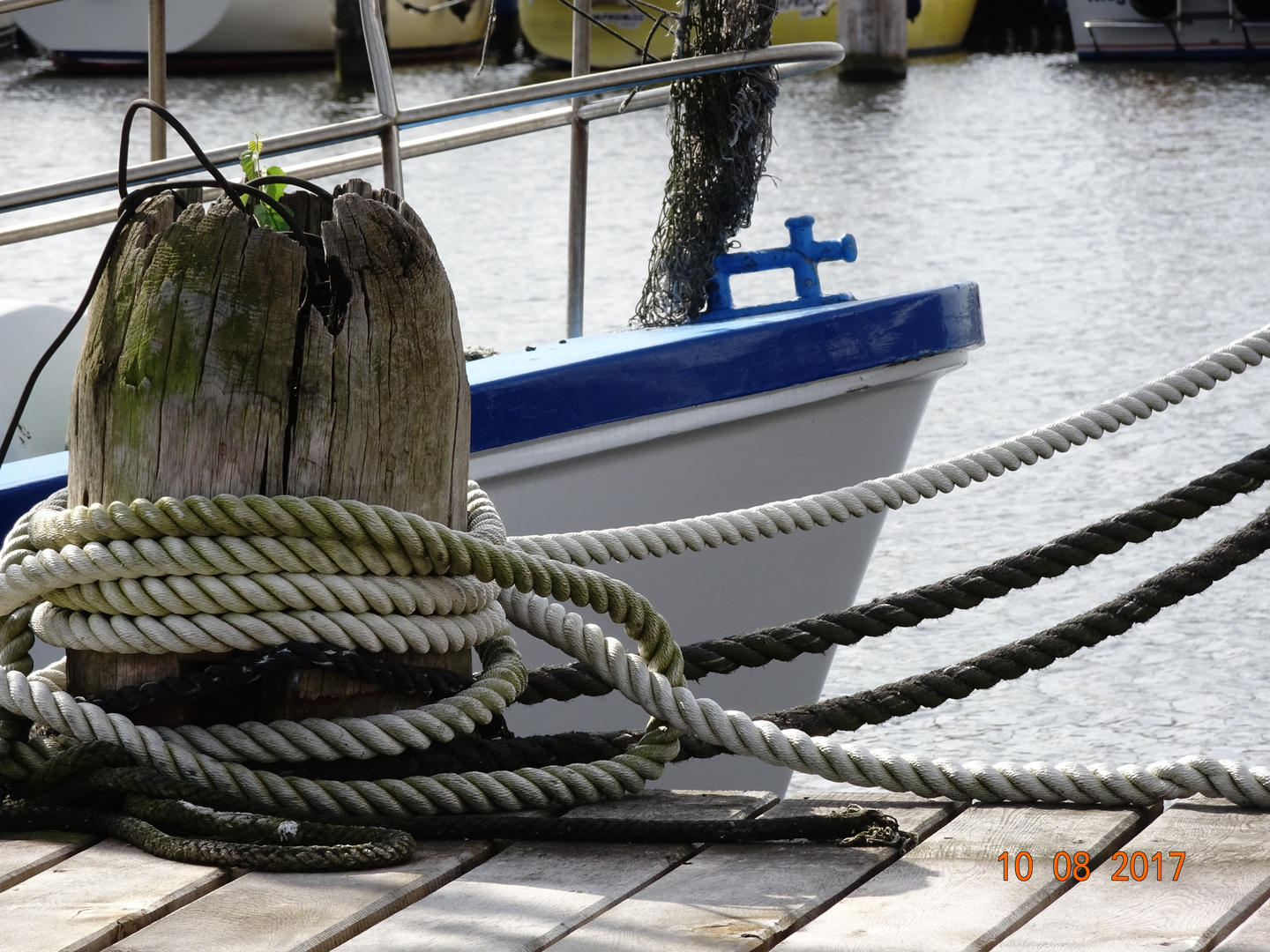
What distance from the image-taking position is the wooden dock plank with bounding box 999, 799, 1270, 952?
4.91 ft

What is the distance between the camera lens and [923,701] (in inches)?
83.0

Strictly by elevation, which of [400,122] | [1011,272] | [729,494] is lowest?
[1011,272]

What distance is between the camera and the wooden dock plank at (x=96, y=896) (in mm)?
1506

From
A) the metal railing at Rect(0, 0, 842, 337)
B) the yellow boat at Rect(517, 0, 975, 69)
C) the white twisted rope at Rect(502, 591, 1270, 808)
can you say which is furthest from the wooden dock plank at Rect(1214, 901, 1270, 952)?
the yellow boat at Rect(517, 0, 975, 69)

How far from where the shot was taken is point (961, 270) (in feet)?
30.7

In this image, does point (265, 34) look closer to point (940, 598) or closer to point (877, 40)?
point (877, 40)

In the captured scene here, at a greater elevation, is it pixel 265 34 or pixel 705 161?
pixel 265 34

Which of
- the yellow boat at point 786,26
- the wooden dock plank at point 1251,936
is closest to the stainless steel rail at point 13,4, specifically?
the wooden dock plank at point 1251,936

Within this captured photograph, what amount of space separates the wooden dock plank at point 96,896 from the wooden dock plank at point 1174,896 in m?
0.81

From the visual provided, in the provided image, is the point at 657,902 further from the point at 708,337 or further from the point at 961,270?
the point at 961,270

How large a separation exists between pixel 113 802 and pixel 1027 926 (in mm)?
1003

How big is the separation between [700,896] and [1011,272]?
8.11 metres
